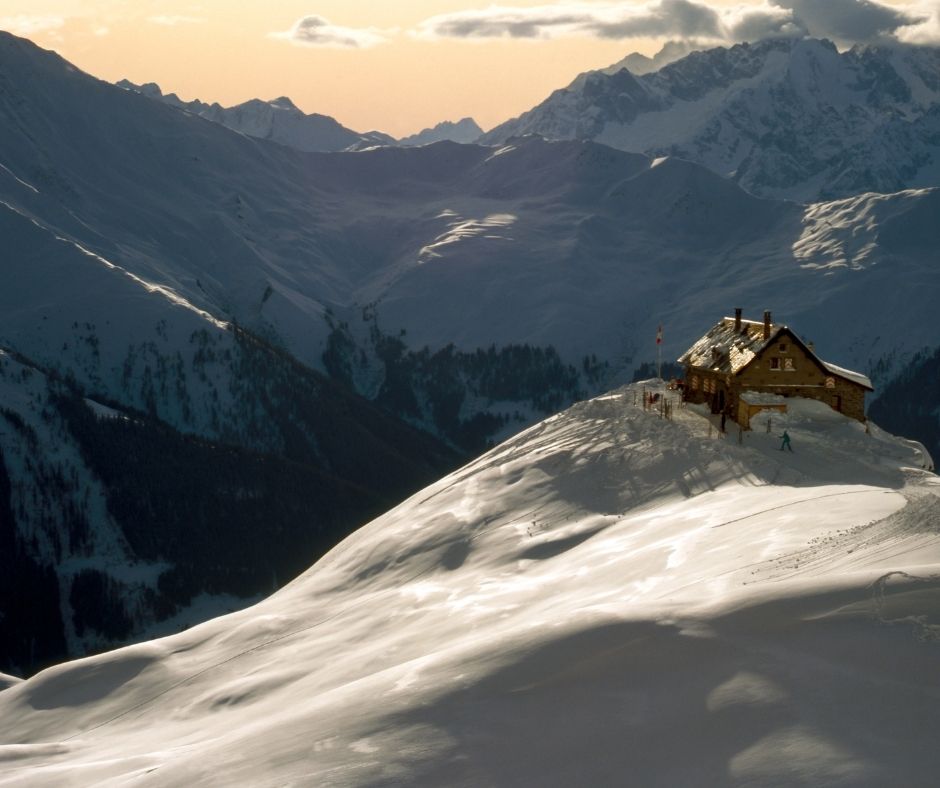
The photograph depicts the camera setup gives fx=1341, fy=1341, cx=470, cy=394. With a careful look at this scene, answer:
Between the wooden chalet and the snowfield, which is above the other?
the wooden chalet

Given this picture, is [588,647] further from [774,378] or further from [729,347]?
[729,347]

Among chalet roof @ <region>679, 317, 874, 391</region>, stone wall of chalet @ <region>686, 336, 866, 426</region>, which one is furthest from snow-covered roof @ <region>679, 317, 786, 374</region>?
stone wall of chalet @ <region>686, 336, 866, 426</region>

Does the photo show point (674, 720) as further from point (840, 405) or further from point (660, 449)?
point (840, 405)

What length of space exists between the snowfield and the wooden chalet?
1.39m

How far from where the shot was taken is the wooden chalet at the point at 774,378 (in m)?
61.1

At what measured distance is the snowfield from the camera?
22141mm

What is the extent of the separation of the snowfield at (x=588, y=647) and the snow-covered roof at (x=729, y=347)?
3116 millimetres

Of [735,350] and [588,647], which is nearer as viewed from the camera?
[588,647]

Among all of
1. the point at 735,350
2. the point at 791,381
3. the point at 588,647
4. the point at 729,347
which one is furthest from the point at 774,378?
the point at 588,647

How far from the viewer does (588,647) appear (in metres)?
25.5

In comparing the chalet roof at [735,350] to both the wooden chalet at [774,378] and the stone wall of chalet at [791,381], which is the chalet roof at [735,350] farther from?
the stone wall of chalet at [791,381]

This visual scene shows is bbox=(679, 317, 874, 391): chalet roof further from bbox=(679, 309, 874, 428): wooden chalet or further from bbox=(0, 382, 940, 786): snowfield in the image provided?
bbox=(0, 382, 940, 786): snowfield

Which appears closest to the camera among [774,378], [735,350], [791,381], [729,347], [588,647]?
[588,647]

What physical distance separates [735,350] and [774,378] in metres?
3.13
